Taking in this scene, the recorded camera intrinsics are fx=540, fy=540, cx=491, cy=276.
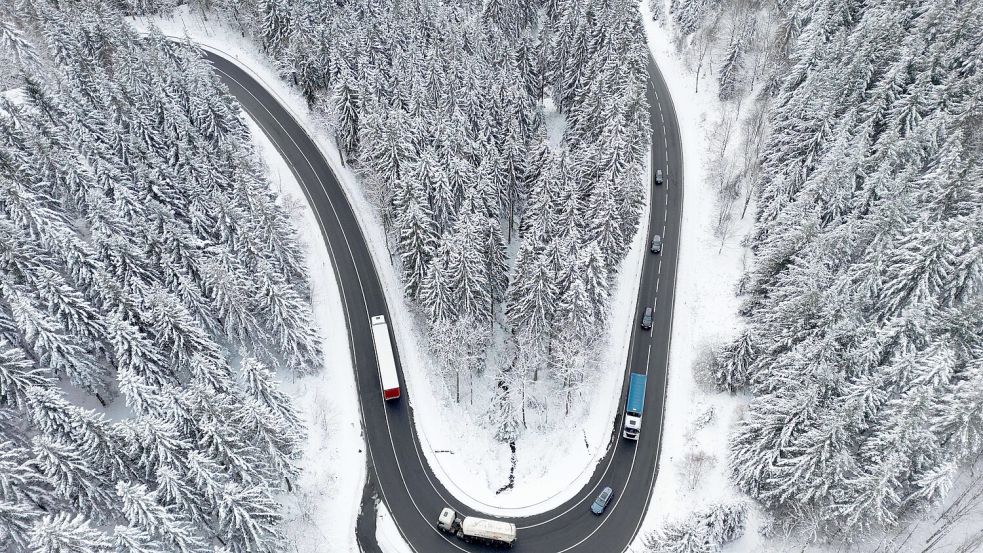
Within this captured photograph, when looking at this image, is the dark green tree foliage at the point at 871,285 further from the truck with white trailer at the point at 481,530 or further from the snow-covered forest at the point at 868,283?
the truck with white trailer at the point at 481,530

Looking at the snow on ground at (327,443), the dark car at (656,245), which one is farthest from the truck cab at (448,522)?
the dark car at (656,245)

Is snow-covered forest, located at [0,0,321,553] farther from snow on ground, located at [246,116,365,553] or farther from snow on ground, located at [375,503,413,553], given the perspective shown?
snow on ground, located at [375,503,413,553]

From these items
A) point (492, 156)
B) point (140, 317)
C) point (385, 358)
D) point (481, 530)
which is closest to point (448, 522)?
point (481, 530)

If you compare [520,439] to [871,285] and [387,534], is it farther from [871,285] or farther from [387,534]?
[871,285]

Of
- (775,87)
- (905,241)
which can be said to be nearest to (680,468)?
(905,241)

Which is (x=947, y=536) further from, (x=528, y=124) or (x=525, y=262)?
(x=528, y=124)

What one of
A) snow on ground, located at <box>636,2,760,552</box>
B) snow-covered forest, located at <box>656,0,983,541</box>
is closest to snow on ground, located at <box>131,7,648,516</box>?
snow on ground, located at <box>636,2,760,552</box>

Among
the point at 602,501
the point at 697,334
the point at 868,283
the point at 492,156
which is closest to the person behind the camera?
the point at 868,283
